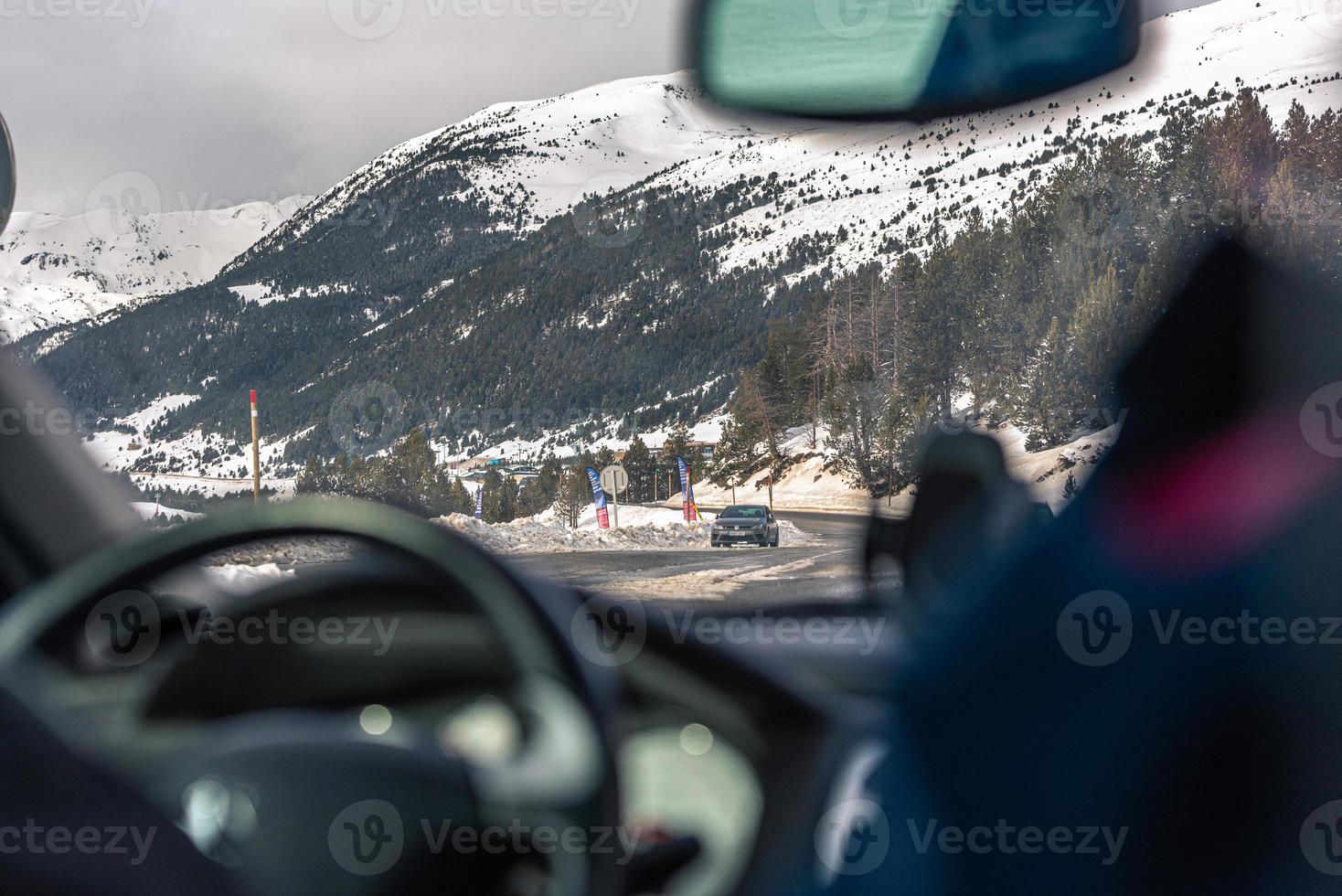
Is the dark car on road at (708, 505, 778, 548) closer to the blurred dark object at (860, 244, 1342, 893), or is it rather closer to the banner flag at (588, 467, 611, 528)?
the banner flag at (588, 467, 611, 528)

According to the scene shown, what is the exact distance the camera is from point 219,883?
0.82m

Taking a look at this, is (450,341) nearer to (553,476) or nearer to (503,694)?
(553,476)

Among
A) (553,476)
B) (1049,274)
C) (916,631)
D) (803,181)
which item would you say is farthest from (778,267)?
(916,631)

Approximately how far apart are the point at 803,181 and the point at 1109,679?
15012 cm

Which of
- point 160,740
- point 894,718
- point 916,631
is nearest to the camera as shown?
point 160,740
